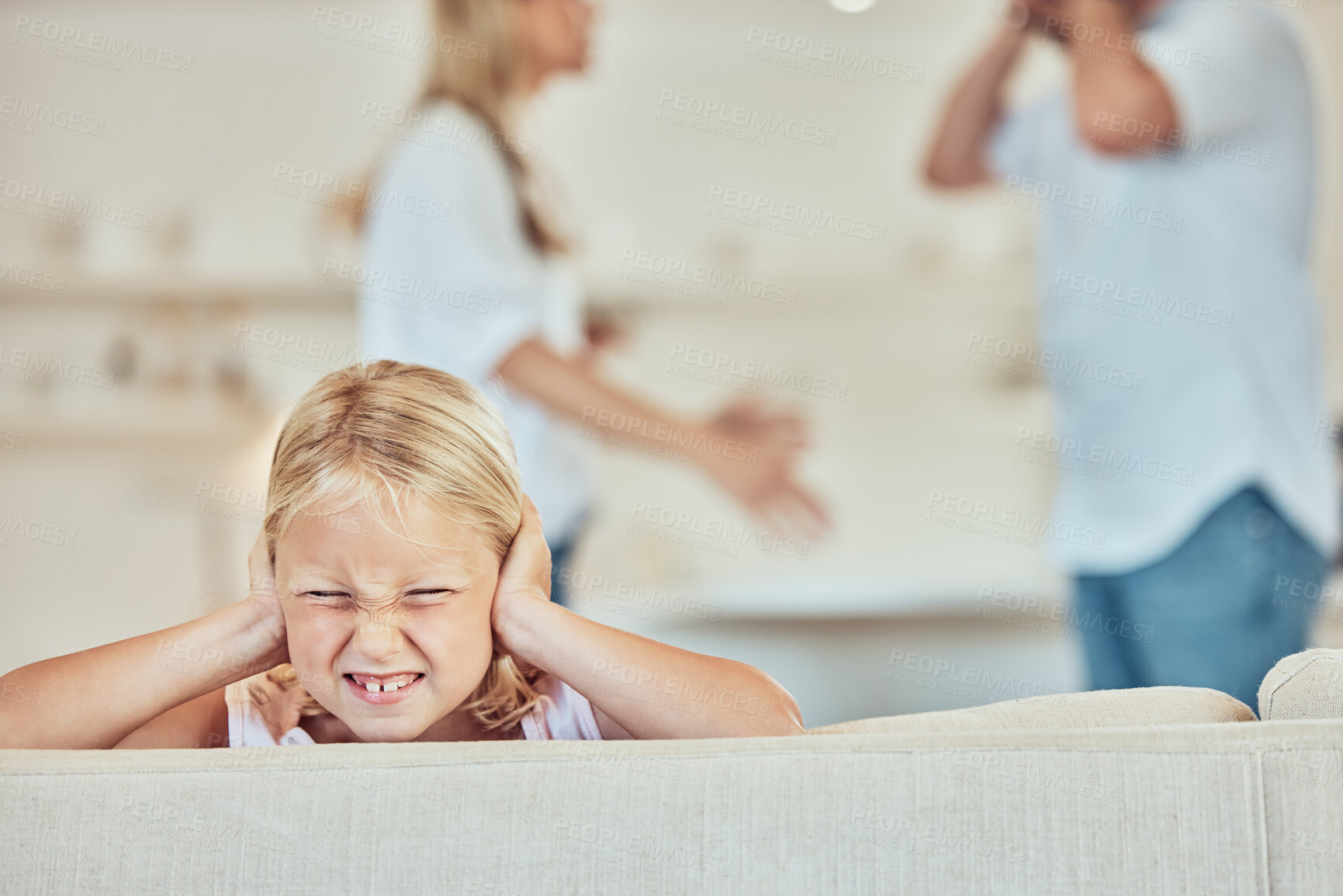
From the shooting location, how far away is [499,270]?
106 inches

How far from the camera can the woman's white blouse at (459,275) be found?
2.65 metres

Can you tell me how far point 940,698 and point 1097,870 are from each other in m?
2.99

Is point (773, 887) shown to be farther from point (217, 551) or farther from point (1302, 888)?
point (217, 551)

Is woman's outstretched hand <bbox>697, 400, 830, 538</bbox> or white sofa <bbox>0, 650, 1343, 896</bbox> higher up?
white sofa <bbox>0, 650, 1343, 896</bbox>

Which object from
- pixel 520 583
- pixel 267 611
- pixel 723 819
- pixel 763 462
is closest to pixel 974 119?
pixel 763 462

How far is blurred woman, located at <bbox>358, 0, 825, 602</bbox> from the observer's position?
2.66 metres

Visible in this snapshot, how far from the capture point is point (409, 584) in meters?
0.86

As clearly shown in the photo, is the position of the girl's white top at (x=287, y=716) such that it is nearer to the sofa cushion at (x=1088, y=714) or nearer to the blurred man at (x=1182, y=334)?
the sofa cushion at (x=1088, y=714)

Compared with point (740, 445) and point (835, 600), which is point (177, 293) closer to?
point (740, 445)

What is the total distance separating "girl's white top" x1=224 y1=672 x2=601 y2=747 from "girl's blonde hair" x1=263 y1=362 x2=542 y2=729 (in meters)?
0.01

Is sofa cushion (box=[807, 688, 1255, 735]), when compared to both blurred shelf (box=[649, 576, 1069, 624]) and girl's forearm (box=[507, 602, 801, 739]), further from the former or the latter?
blurred shelf (box=[649, 576, 1069, 624])

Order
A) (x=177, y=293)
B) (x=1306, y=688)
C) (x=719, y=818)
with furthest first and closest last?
(x=177, y=293) < (x=1306, y=688) < (x=719, y=818)

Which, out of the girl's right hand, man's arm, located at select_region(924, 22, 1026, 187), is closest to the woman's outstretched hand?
man's arm, located at select_region(924, 22, 1026, 187)

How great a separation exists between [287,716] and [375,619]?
0.59 ft
